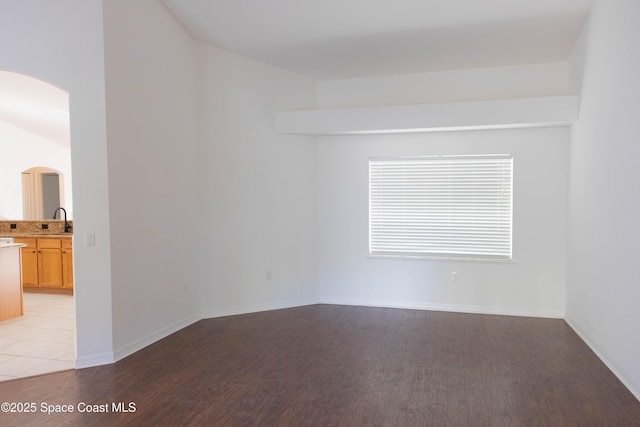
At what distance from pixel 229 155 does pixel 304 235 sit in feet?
Answer: 4.83

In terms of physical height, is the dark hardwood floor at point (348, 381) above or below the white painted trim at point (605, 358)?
below

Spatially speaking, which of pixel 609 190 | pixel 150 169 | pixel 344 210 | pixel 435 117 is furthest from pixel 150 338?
pixel 609 190

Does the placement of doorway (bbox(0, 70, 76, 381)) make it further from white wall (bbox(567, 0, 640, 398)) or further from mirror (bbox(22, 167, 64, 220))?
white wall (bbox(567, 0, 640, 398))

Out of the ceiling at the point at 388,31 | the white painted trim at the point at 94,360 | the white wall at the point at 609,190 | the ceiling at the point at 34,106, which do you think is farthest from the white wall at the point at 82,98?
the white wall at the point at 609,190

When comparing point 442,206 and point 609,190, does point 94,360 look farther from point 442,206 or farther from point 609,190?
point 609,190

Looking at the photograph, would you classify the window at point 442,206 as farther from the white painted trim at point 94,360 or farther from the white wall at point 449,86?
the white painted trim at point 94,360

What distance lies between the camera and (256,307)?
18.3ft

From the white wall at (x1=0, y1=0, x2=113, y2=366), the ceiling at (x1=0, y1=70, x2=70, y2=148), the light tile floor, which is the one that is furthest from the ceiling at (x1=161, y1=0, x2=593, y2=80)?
the light tile floor

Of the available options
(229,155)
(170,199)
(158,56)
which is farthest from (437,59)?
(170,199)

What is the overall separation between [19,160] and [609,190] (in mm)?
9117

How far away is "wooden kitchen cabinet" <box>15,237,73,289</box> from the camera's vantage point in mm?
6523

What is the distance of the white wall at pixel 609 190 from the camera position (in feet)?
10.6

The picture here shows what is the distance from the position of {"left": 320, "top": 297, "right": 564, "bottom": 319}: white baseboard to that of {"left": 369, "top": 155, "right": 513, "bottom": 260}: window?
65cm

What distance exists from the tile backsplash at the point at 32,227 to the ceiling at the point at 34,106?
169cm
